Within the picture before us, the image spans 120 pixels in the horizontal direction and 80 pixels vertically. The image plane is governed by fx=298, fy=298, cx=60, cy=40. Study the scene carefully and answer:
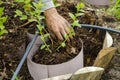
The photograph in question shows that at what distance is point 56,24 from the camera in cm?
166

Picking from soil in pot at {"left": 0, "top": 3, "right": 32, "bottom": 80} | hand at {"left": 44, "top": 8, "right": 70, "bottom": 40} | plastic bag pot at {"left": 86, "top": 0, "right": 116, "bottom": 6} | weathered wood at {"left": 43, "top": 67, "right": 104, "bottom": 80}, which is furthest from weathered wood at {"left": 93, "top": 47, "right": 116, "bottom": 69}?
plastic bag pot at {"left": 86, "top": 0, "right": 116, "bottom": 6}

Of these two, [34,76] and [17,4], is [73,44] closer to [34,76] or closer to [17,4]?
[34,76]

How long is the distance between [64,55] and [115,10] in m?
0.82

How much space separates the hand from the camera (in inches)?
65.5

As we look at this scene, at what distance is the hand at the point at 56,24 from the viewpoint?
1664 mm

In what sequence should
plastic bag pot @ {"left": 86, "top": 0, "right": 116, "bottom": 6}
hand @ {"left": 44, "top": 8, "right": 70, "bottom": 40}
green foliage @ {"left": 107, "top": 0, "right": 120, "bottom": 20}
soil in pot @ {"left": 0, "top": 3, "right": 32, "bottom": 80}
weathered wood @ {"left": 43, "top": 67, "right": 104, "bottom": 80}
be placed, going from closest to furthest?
1. weathered wood @ {"left": 43, "top": 67, "right": 104, "bottom": 80}
2. hand @ {"left": 44, "top": 8, "right": 70, "bottom": 40}
3. soil in pot @ {"left": 0, "top": 3, "right": 32, "bottom": 80}
4. green foliage @ {"left": 107, "top": 0, "right": 120, "bottom": 20}
5. plastic bag pot @ {"left": 86, "top": 0, "right": 116, "bottom": 6}

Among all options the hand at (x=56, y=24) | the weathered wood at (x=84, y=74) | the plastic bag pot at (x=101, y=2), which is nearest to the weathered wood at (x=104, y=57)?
the weathered wood at (x=84, y=74)

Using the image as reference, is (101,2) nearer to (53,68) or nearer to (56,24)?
(56,24)

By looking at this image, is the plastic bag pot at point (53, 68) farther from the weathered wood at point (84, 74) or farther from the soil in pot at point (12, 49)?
the soil in pot at point (12, 49)

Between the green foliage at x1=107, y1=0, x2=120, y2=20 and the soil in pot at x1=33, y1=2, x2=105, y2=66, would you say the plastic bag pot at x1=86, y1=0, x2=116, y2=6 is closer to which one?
the green foliage at x1=107, y1=0, x2=120, y2=20

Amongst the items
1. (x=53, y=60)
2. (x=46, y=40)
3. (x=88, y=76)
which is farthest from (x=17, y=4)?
(x=88, y=76)

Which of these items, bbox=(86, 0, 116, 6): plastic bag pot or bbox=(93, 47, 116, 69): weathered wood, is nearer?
bbox=(93, 47, 116, 69): weathered wood

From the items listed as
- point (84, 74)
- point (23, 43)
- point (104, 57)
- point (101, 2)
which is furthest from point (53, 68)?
point (101, 2)

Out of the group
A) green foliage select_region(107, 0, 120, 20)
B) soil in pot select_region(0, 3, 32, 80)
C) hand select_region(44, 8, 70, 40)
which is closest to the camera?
hand select_region(44, 8, 70, 40)
